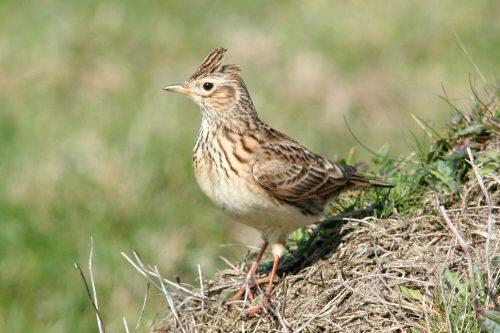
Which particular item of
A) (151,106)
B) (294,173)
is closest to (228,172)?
(294,173)

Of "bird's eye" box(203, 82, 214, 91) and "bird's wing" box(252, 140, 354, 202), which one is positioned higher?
"bird's eye" box(203, 82, 214, 91)

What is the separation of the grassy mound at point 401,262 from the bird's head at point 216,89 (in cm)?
100

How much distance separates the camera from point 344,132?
12.4 metres

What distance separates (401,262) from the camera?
5.76 meters

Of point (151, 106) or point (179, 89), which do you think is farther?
point (151, 106)

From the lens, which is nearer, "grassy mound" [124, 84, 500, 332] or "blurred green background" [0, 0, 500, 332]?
"grassy mound" [124, 84, 500, 332]

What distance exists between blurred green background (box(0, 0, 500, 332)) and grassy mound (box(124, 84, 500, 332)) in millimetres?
789

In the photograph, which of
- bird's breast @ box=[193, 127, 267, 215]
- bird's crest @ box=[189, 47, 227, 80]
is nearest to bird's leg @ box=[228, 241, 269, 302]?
bird's breast @ box=[193, 127, 267, 215]

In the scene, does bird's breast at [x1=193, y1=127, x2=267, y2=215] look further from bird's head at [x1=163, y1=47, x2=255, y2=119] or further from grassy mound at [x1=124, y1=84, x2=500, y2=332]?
grassy mound at [x1=124, y1=84, x2=500, y2=332]

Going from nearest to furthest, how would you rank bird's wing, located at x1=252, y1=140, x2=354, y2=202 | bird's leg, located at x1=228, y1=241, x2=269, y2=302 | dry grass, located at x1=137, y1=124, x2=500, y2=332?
dry grass, located at x1=137, y1=124, x2=500, y2=332, bird's leg, located at x1=228, y1=241, x2=269, y2=302, bird's wing, located at x1=252, y1=140, x2=354, y2=202

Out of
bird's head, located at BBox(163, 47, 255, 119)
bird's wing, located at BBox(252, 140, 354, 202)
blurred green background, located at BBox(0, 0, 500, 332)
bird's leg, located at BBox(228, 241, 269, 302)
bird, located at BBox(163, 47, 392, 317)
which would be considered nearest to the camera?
bird's leg, located at BBox(228, 241, 269, 302)

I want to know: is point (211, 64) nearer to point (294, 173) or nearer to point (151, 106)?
point (294, 173)

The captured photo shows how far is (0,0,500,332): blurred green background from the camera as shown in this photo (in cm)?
1015

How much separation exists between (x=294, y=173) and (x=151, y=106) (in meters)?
5.56
